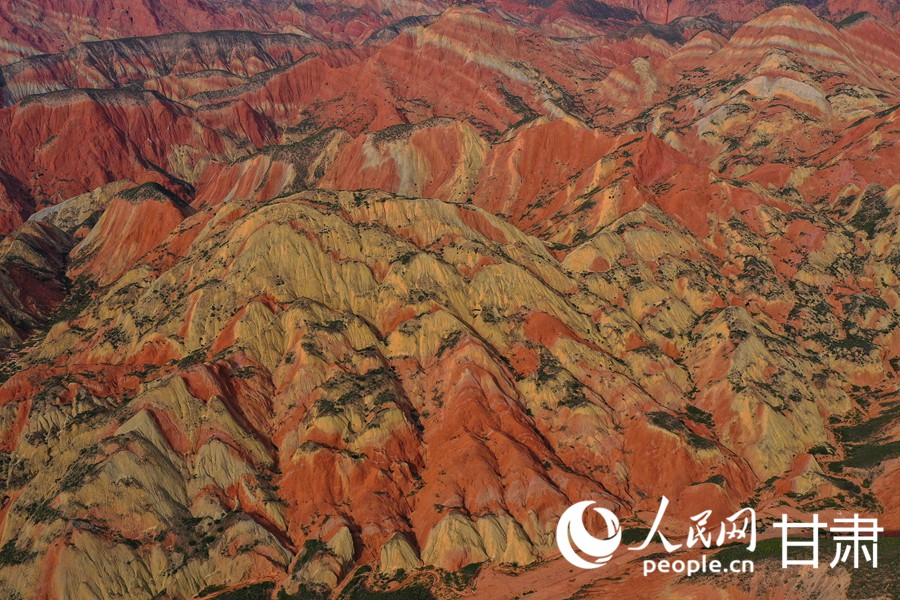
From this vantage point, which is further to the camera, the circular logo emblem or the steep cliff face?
the steep cliff face

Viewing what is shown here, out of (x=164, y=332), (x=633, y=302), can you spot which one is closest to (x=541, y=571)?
(x=633, y=302)

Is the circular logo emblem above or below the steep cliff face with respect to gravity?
below

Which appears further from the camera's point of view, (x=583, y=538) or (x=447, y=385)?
(x=447, y=385)

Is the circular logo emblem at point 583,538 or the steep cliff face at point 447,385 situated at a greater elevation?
the steep cliff face at point 447,385

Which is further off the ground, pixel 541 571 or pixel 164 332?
pixel 164 332

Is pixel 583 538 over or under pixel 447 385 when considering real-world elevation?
under

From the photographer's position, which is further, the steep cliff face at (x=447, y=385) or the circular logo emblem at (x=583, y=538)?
the steep cliff face at (x=447, y=385)

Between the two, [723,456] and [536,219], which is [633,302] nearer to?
[723,456]

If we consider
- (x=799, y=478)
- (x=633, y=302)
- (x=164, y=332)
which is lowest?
(x=799, y=478)
